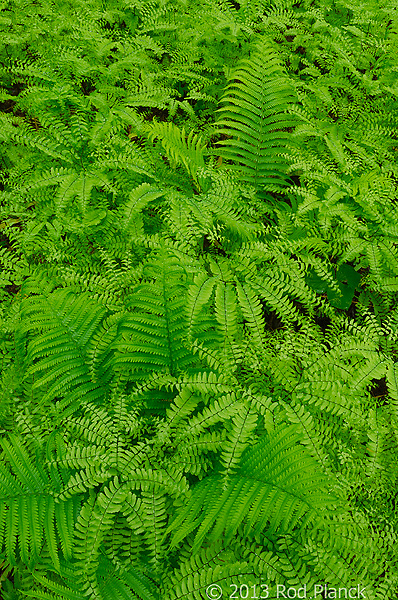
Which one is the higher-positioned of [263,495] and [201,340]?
[201,340]

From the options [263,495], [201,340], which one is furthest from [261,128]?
[263,495]

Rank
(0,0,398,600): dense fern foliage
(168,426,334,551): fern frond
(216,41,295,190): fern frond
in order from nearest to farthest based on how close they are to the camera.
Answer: (168,426,334,551): fern frond → (0,0,398,600): dense fern foliage → (216,41,295,190): fern frond

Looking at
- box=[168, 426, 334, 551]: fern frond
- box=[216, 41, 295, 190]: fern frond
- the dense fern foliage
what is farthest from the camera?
box=[216, 41, 295, 190]: fern frond

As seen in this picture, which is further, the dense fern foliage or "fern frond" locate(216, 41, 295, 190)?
"fern frond" locate(216, 41, 295, 190)

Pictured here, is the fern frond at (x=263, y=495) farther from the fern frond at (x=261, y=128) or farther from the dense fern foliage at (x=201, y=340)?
the fern frond at (x=261, y=128)

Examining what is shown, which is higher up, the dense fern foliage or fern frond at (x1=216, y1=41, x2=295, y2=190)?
fern frond at (x1=216, y1=41, x2=295, y2=190)

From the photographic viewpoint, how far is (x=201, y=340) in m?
2.57

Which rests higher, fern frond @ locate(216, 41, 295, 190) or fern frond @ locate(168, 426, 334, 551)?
fern frond @ locate(216, 41, 295, 190)

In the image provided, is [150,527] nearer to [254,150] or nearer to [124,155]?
[124,155]

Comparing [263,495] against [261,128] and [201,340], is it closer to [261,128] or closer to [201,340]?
[201,340]

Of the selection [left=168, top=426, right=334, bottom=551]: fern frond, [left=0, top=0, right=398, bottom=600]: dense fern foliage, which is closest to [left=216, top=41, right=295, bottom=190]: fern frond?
[left=0, top=0, right=398, bottom=600]: dense fern foliage

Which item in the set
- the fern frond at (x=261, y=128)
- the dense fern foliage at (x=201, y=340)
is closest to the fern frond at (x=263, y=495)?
the dense fern foliage at (x=201, y=340)

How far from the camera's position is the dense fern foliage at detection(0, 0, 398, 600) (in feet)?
6.96

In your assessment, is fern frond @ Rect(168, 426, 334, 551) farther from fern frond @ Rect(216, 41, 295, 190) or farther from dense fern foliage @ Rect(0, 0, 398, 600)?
fern frond @ Rect(216, 41, 295, 190)
